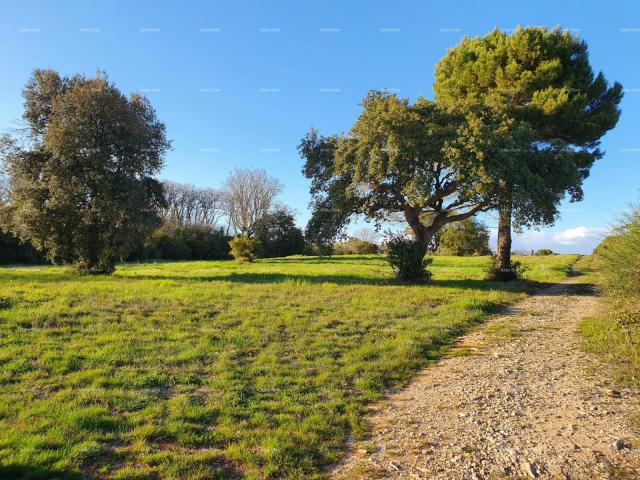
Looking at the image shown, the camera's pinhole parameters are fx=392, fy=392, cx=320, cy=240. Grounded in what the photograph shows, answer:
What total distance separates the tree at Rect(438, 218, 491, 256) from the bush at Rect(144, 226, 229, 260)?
1068 inches

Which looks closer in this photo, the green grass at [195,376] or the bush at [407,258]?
the green grass at [195,376]

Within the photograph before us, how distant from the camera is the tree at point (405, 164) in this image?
48.4 ft

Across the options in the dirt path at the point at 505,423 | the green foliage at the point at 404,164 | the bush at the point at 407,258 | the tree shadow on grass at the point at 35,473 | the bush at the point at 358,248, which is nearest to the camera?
the tree shadow on grass at the point at 35,473

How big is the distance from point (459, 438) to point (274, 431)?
195 centimetres

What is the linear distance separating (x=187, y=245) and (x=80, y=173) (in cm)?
2919

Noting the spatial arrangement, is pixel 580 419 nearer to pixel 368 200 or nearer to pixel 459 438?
pixel 459 438

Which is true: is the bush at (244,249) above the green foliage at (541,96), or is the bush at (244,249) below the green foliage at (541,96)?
below

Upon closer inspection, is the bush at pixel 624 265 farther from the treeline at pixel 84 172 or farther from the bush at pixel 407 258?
the treeline at pixel 84 172

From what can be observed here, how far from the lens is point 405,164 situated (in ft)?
52.3

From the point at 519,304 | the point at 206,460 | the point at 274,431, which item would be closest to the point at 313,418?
the point at 274,431

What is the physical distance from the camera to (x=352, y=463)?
375 cm

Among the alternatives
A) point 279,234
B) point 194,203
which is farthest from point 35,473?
point 194,203

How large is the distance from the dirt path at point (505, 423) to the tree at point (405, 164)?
352 inches

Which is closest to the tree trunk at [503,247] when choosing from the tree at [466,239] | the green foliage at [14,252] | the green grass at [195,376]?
the green grass at [195,376]
